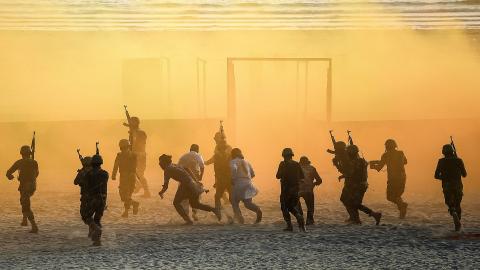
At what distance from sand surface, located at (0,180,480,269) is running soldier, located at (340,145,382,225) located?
0.28 m

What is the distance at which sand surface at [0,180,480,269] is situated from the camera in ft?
28.1

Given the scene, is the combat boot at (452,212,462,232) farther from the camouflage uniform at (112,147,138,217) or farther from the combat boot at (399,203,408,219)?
the camouflage uniform at (112,147,138,217)

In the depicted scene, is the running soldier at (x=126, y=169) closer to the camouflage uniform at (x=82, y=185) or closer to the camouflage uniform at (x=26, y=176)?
the camouflage uniform at (x=26, y=176)

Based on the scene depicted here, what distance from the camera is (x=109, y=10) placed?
15688mm

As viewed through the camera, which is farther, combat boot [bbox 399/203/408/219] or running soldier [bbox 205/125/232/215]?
running soldier [bbox 205/125/232/215]

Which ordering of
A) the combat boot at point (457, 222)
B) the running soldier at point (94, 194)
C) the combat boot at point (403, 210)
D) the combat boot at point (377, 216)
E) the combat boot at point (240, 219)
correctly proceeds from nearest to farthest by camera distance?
the running soldier at point (94, 194) → the combat boot at point (457, 222) → the combat boot at point (377, 216) → the combat boot at point (240, 219) → the combat boot at point (403, 210)

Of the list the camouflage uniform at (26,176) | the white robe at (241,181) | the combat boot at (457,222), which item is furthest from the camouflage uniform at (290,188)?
the camouflage uniform at (26,176)

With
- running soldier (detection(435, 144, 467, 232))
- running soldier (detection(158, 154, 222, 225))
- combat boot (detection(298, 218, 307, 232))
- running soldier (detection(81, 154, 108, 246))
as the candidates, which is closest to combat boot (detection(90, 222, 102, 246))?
running soldier (detection(81, 154, 108, 246))

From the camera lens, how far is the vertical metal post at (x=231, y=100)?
66.0ft

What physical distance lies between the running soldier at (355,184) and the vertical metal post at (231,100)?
9250 mm

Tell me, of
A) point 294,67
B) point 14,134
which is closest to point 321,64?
point 294,67

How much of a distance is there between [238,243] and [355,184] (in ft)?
7.76

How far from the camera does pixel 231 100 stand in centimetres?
2027

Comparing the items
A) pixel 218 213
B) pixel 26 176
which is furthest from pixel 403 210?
pixel 26 176
